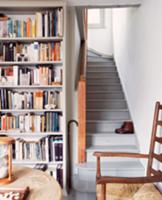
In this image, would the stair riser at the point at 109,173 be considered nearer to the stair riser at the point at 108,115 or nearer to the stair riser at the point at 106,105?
the stair riser at the point at 108,115

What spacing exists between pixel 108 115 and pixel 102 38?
278 cm

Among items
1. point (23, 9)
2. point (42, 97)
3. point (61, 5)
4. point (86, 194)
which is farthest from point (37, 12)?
point (86, 194)

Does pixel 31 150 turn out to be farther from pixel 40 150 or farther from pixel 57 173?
pixel 57 173

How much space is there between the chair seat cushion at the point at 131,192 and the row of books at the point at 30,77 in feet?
4.92

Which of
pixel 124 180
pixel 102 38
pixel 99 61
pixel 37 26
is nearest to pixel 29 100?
pixel 37 26

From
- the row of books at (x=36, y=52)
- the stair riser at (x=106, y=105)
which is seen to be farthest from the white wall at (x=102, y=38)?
the row of books at (x=36, y=52)

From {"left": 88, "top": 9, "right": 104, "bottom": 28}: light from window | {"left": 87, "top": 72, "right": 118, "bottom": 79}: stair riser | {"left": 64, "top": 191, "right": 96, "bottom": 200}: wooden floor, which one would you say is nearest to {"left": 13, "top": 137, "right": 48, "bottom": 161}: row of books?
{"left": 64, "top": 191, "right": 96, "bottom": 200}: wooden floor

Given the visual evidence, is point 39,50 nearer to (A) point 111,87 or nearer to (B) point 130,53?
(B) point 130,53

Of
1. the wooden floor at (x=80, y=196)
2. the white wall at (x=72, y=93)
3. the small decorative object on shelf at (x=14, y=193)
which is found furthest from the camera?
the white wall at (x=72, y=93)

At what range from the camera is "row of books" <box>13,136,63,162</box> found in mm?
3182

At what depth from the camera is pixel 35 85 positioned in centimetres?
316

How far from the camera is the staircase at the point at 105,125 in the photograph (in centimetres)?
321

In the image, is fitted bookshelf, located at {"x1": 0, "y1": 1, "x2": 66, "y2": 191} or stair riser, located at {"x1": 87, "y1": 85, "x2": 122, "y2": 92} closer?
fitted bookshelf, located at {"x1": 0, "y1": 1, "x2": 66, "y2": 191}

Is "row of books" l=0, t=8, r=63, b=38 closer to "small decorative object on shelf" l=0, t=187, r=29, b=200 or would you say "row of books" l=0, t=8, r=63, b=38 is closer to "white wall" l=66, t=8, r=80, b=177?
"white wall" l=66, t=8, r=80, b=177
